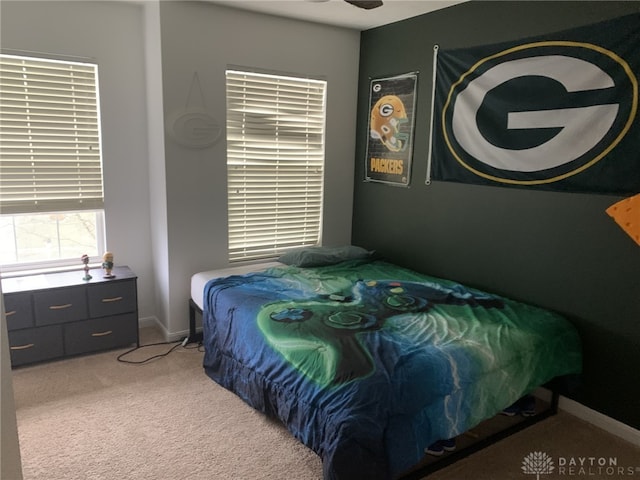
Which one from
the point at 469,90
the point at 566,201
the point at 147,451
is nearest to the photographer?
the point at 147,451

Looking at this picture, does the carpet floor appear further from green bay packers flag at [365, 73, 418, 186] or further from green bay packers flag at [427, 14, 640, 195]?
green bay packers flag at [365, 73, 418, 186]

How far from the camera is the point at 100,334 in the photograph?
3.33 m

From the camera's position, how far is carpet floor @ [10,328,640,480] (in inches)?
89.1

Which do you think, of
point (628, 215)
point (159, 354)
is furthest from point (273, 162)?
point (628, 215)

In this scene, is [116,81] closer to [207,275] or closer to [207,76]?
[207,76]

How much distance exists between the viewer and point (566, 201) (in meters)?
2.75

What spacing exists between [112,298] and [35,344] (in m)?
0.53

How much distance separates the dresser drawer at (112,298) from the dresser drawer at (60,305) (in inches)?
2.2

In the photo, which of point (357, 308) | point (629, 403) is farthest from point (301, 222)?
point (629, 403)

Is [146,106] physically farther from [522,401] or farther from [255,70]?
[522,401]

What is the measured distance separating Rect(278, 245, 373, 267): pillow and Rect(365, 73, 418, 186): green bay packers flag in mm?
651

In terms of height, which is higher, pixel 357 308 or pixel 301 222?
pixel 301 222

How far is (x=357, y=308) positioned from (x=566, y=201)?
1.33 m

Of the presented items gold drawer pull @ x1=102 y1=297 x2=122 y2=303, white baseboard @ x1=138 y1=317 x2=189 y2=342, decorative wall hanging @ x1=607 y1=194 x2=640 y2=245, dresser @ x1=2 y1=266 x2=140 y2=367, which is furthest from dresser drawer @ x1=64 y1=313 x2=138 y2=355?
decorative wall hanging @ x1=607 y1=194 x2=640 y2=245
